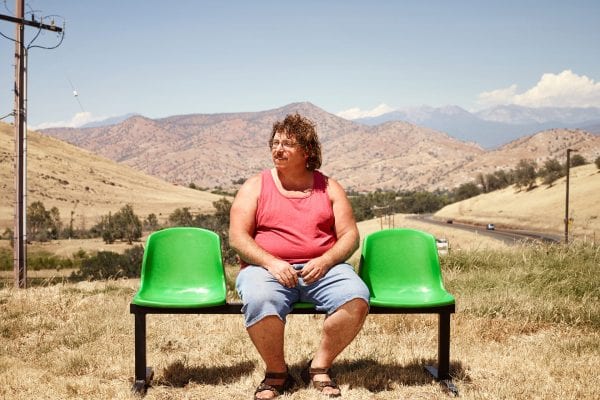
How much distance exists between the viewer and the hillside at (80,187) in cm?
7419

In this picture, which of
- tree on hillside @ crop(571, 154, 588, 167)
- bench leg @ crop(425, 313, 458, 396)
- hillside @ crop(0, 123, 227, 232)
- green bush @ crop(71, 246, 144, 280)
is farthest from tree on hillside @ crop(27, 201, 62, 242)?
tree on hillside @ crop(571, 154, 588, 167)

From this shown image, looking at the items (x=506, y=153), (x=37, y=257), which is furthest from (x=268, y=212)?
(x=506, y=153)

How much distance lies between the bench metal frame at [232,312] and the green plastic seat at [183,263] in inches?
9.7

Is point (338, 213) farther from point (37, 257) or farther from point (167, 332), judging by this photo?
point (37, 257)

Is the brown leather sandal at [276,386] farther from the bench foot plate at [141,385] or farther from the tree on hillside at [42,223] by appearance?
the tree on hillside at [42,223]

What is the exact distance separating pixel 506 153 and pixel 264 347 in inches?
7475

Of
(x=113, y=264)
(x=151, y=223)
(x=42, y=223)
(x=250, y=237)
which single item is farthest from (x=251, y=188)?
(x=151, y=223)

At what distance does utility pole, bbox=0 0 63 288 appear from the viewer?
1087cm

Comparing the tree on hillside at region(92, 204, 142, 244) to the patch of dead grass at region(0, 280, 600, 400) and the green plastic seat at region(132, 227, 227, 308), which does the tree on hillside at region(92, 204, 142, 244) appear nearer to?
the patch of dead grass at region(0, 280, 600, 400)

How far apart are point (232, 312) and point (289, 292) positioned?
44 centimetres

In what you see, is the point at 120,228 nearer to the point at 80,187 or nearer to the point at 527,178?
the point at 80,187

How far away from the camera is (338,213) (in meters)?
3.67

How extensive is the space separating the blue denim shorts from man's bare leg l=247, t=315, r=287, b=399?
0.04 m

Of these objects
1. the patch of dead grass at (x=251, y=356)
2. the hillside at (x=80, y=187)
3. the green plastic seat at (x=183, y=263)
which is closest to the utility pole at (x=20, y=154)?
the patch of dead grass at (x=251, y=356)
